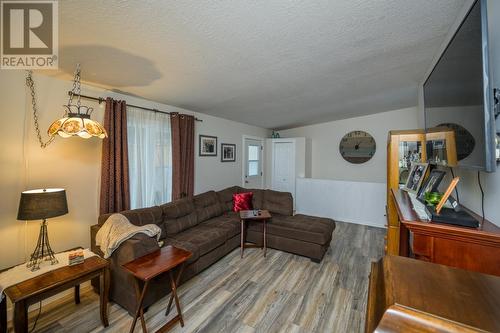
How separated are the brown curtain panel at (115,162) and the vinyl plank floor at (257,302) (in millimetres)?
966

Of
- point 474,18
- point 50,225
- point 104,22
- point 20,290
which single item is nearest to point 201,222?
point 50,225

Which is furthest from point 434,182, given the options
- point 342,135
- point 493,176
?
point 342,135

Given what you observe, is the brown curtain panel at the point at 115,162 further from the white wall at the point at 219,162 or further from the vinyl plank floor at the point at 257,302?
the white wall at the point at 219,162

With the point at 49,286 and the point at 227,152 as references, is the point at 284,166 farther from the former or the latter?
the point at 49,286

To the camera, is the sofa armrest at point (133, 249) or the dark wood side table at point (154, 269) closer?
the dark wood side table at point (154, 269)

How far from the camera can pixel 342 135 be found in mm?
5457

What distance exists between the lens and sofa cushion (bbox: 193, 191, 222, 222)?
335cm

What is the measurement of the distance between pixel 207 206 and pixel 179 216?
0.64 m

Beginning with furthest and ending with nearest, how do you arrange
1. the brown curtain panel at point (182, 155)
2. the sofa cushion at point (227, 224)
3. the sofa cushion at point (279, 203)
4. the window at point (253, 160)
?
the window at point (253, 160), the sofa cushion at point (279, 203), the brown curtain panel at point (182, 155), the sofa cushion at point (227, 224)

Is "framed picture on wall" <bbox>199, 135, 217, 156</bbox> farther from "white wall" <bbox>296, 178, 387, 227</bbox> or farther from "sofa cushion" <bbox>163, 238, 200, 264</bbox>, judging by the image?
"white wall" <bbox>296, 178, 387, 227</bbox>

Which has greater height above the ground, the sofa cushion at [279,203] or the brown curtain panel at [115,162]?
the brown curtain panel at [115,162]

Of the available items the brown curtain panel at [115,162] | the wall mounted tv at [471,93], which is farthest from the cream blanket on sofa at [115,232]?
the wall mounted tv at [471,93]

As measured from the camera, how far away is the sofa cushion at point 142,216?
7.77 feet

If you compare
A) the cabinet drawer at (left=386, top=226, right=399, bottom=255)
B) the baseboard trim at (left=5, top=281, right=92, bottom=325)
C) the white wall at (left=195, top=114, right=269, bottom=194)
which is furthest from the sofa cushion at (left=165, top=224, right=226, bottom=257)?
the cabinet drawer at (left=386, top=226, right=399, bottom=255)
